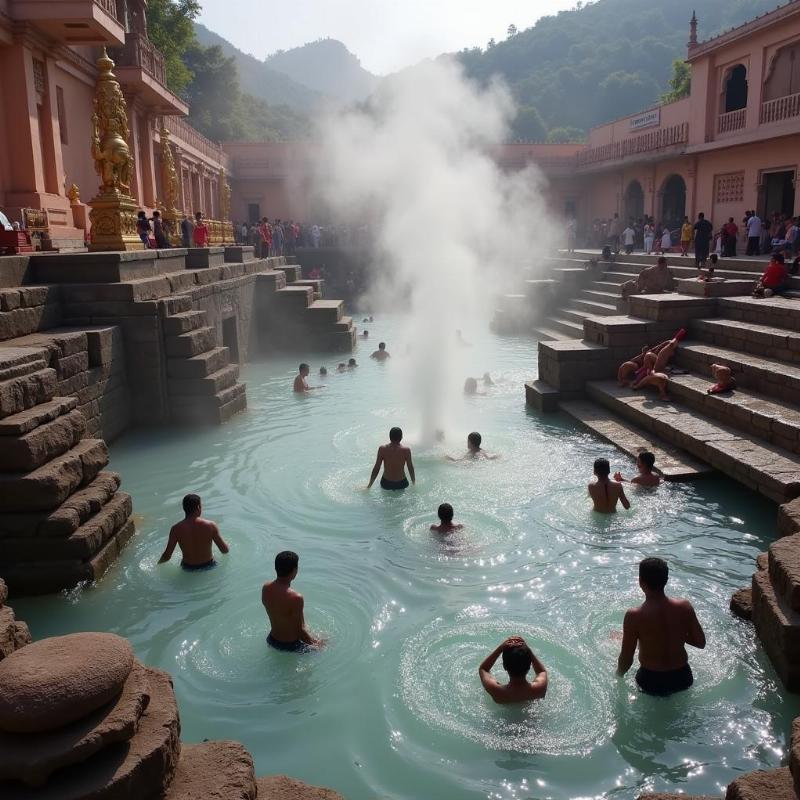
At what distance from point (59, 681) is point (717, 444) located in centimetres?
631

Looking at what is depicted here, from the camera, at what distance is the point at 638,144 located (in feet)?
84.6

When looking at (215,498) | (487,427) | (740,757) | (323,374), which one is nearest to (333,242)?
(323,374)

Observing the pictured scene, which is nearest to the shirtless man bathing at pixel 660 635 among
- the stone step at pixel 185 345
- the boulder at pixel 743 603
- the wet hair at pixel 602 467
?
the boulder at pixel 743 603

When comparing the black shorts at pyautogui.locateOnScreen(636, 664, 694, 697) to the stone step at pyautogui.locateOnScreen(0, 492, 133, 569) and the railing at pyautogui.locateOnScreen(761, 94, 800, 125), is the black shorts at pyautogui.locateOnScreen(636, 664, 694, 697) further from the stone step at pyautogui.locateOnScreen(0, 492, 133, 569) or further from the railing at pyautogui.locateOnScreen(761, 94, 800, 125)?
the railing at pyautogui.locateOnScreen(761, 94, 800, 125)

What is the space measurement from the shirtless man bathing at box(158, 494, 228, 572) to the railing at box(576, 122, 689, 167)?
21.4 metres

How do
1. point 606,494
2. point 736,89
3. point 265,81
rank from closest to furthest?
point 606,494
point 736,89
point 265,81

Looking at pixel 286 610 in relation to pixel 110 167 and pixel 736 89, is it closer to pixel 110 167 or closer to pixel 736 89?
pixel 110 167

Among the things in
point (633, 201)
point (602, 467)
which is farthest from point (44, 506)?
point (633, 201)

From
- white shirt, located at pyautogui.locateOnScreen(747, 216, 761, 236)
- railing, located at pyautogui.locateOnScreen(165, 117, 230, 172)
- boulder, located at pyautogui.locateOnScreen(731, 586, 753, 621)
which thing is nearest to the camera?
boulder, located at pyautogui.locateOnScreen(731, 586, 753, 621)

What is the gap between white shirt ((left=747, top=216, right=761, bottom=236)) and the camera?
1645cm

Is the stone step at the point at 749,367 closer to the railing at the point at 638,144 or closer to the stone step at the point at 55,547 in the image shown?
the stone step at the point at 55,547

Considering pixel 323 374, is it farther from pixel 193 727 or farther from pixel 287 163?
pixel 287 163

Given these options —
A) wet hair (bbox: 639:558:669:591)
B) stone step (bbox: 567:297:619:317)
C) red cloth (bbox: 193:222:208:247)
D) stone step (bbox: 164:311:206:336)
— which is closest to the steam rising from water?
stone step (bbox: 567:297:619:317)

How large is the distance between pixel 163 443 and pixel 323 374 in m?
4.78
